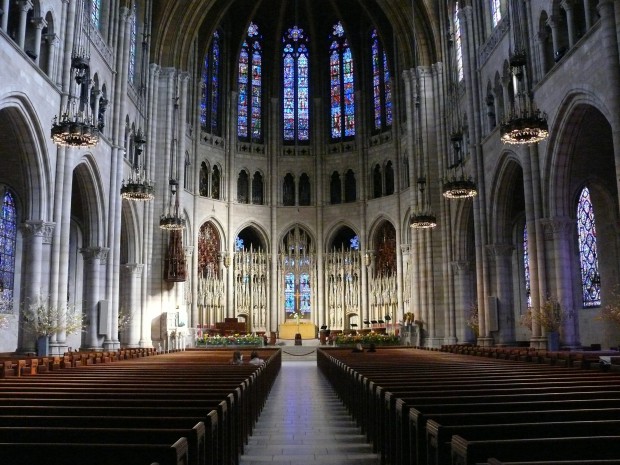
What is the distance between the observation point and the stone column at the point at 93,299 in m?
26.0

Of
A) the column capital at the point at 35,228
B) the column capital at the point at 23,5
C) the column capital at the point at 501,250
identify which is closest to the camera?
the column capital at the point at 23,5

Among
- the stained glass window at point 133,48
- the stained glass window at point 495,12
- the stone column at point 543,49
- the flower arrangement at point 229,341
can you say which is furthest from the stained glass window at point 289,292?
the stone column at point 543,49

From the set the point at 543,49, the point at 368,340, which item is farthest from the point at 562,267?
the point at 368,340

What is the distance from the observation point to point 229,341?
36.9m

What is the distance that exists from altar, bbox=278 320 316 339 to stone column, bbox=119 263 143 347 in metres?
13.1

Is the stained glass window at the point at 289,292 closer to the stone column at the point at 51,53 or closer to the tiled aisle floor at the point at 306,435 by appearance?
the stone column at the point at 51,53

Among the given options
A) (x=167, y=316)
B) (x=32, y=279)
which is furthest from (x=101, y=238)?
(x=167, y=316)

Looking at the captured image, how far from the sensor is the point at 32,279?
2008 centimetres

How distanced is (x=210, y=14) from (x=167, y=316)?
21880 mm

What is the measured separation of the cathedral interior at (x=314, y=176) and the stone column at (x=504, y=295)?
0.32ft

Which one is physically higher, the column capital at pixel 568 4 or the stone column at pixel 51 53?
the column capital at pixel 568 4

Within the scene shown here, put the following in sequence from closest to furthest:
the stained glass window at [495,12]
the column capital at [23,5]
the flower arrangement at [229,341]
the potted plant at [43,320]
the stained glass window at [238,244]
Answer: the column capital at [23,5]
the potted plant at [43,320]
the stained glass window at [495,12]
the flower arrangement at [229,341]
the stained glass window at [238,244]

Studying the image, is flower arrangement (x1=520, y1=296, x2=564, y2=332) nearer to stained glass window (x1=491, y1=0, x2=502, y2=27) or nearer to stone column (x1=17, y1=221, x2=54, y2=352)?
stained glass window (x1=491, y1=0, x2=502, y2=27)

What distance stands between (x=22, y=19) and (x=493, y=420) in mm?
19212
